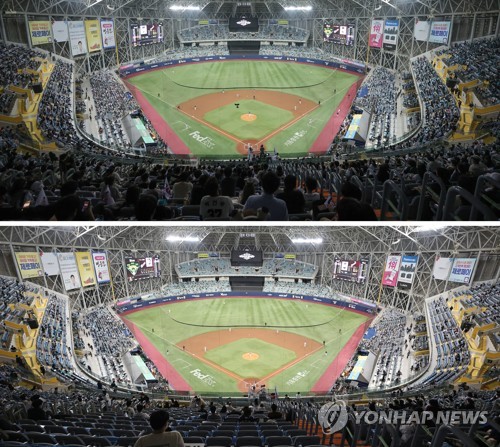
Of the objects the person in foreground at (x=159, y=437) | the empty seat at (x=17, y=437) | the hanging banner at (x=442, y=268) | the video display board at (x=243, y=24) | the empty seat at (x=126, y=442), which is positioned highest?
the video display board at (x=243, y=24)

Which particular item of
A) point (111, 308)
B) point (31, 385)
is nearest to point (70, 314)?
point (111, 308)

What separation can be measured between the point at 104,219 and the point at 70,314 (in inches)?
694

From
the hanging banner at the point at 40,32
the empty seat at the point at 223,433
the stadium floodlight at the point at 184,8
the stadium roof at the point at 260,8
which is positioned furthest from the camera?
the stadium floodlight at the point at 184,8

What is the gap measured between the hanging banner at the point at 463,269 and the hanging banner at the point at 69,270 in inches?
706

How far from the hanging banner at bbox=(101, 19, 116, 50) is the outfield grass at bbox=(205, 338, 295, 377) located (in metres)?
24.2

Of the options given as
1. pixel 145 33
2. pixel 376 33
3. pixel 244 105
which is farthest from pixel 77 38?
pixel 376 33

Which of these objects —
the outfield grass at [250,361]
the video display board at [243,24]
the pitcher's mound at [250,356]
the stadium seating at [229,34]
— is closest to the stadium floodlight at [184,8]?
the stadium seating at [229,34]

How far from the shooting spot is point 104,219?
31.3 ft

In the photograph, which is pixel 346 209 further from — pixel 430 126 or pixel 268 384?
pixel 430 126

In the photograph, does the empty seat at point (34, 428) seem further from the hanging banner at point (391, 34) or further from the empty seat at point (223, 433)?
Result: the hanging banner at point (391, 34)

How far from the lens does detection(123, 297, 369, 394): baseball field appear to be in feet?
74.3

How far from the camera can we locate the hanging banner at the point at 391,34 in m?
38.6

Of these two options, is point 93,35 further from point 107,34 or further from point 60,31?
point 60,31

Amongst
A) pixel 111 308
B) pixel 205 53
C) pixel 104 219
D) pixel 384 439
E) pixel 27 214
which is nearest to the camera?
pixel 384 439
